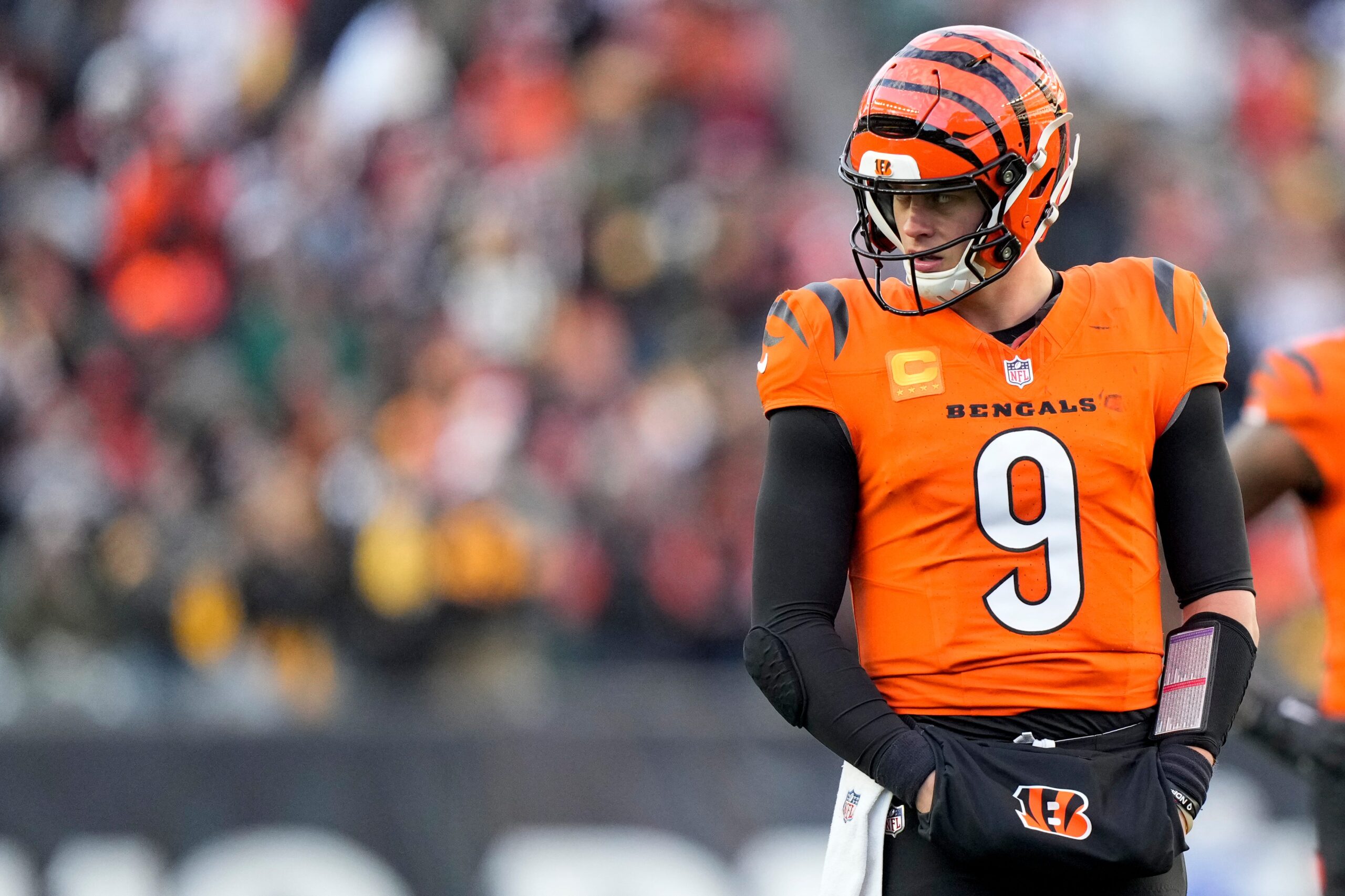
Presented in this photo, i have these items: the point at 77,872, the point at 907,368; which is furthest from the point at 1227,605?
the point at 77,872

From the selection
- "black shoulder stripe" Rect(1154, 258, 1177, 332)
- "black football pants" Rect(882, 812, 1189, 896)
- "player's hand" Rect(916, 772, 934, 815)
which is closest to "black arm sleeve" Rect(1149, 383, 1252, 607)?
"black shoulder stripe" Rect(1154, 258, 1177, 332)

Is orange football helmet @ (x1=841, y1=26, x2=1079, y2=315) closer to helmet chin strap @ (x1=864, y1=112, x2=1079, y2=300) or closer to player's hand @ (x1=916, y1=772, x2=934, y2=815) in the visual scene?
helmet chin strap @ (x1=864, y1=112, x2=1079, y2=300)

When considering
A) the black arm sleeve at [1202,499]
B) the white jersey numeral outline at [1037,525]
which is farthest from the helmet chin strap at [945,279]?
the black arm sleeve at [1202,499]

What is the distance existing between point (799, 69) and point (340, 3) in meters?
2.99

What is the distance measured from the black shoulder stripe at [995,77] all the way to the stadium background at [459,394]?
4220mm

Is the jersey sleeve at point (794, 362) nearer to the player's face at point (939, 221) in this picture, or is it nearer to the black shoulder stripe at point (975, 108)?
the player's face at point (939, 221)

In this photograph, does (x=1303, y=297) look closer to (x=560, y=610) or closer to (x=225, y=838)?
(x=560, y=610)

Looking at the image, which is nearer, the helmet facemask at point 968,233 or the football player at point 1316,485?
the helmet facemask at point 968,233

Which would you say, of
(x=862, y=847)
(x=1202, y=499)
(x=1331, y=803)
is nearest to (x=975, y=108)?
(x=1202, y=499)

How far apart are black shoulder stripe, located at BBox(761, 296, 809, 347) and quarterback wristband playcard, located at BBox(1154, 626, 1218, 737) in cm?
82

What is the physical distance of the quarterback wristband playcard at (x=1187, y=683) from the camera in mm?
3070

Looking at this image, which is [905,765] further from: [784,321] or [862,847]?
[784,321]

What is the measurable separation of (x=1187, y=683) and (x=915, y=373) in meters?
0.69

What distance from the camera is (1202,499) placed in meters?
3.15
